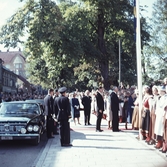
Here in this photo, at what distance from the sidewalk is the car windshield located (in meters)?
1.40

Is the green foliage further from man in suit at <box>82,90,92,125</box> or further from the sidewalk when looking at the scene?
the sidewalk

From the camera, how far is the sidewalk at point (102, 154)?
7586 millimetres

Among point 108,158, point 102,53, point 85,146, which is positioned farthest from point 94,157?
point 102,53

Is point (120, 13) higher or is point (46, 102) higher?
point (120, 13)

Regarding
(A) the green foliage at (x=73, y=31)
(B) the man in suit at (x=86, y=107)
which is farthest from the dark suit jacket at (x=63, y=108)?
(A) the green foliage at (x=73, y=31)

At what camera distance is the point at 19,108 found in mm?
12203

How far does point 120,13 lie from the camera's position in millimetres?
31062

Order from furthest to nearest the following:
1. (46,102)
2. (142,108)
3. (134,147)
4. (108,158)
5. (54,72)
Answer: (54,72) → (46,102) → (142,108) → (134,147) → (108,158)

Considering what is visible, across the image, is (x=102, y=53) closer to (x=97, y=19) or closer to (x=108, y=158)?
(x=97, y=19)

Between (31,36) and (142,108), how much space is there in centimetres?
1761

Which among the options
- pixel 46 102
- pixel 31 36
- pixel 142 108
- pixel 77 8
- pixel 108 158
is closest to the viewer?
pixel 108 158

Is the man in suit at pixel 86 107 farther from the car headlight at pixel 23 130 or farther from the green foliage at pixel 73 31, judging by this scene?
the green foliage at pixel 73 31

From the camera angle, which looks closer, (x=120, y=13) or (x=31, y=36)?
(x=31, y=36)

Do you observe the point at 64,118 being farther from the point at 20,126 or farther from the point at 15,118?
the point at 15,118
